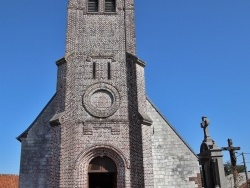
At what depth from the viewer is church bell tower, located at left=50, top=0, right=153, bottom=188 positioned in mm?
12016

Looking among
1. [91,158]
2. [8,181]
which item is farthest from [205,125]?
[8,181]

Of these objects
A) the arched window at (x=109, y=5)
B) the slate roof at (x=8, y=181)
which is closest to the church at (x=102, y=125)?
the arched window at (x=109, y=5)

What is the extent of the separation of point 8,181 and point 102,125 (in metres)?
23.7

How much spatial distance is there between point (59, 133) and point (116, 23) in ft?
20.7

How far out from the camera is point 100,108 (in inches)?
514

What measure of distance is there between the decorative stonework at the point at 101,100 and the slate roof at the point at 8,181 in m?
22.8

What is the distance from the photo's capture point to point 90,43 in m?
14.6

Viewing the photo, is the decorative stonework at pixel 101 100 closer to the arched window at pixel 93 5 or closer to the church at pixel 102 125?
the church at pixel 102 125

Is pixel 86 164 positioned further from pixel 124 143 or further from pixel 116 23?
pixel 116 23

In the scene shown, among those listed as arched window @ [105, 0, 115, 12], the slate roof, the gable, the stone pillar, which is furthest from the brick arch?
the slate roof

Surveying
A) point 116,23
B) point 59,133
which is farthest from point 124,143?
point 116,23

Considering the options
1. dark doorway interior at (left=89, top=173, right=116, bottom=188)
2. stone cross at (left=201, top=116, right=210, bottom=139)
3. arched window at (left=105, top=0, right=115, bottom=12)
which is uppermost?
arched window at (left=105, top=0, right=115, bottom=12)

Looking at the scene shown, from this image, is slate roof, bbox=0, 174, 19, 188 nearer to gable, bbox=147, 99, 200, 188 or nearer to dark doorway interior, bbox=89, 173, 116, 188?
dark doorway interior, bbox=89, 173, 116, 188

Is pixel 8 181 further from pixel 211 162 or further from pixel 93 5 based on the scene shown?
pixel 211 162
